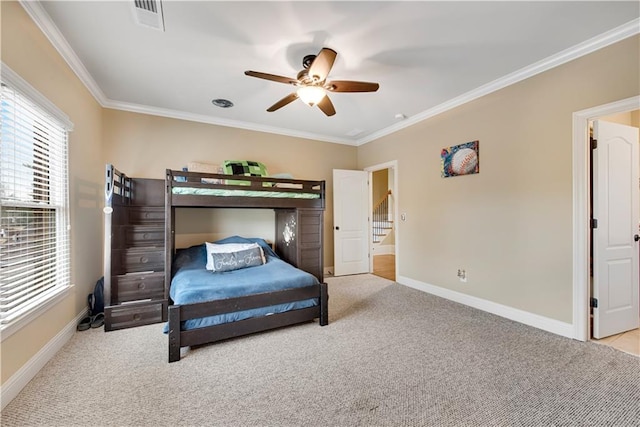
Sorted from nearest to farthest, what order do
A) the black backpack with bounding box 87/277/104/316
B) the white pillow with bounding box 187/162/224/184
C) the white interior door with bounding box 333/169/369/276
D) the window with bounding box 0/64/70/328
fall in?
the window with bounding box 0/64/70/328
the black backpack with bounding box 87/277/104/316
the white pillow with bounding box 187/162/224/184
the white interior door with bounding box 333/169/369/276

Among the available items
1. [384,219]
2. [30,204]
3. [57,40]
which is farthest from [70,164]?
[384,219]

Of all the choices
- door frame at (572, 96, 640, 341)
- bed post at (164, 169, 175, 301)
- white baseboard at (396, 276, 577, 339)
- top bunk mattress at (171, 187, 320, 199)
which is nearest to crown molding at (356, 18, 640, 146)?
door frame at (572, 96, 640, 341)

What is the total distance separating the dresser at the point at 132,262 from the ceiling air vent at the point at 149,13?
1625 millimetres

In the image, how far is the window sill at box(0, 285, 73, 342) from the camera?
161 centimetres

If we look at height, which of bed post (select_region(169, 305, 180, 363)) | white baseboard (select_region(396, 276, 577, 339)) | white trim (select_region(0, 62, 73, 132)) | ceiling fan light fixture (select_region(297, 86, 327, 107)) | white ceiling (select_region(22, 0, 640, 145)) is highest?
white ceiling (select_region(22, 0, 640, 145))

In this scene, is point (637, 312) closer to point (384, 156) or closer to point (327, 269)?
point (384, 156)

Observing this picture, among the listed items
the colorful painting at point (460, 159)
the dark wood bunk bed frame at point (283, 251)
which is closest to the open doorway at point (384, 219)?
the colorful painting at point (460, 159)

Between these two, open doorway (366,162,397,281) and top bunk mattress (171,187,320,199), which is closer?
top bunk mattress (171,187,320,199)

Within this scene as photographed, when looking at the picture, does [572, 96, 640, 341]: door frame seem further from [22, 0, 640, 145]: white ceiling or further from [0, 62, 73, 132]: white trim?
[0, 62, 73, 132]: white trim

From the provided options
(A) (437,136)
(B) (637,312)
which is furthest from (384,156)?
(B) (637,312)

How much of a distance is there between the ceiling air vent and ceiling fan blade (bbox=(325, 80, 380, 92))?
140 centimetres

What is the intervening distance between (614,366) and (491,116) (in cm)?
260

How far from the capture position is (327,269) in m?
5.14

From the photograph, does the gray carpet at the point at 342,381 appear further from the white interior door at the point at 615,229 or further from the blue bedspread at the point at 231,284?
the white interior door at the point at 615,229
